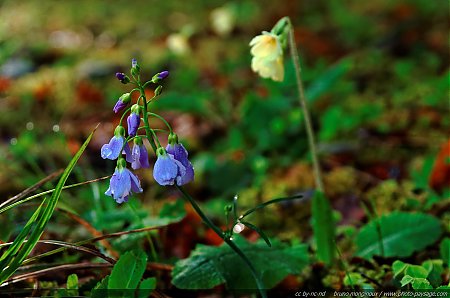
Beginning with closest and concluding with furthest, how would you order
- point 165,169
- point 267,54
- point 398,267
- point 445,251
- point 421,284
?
1. point 165,169
2. point 421,284
3. point 398,267
4. point 445,251
5. point 267,54

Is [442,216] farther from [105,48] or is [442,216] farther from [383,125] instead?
[105,48]

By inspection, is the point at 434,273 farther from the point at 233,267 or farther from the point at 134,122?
the point at 134,122

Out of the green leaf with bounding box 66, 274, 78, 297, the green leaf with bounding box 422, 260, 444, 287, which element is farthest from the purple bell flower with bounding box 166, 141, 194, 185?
the green leaf with bounding box 422, 260, 444, 287

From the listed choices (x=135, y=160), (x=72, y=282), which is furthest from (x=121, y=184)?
(x=72, y=282)

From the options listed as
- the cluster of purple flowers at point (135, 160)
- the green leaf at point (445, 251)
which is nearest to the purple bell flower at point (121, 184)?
the cluster of purple flowers at point (135, 160)

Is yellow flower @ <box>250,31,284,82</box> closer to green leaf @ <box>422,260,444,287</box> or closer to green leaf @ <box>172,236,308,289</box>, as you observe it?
green leaf @ <box>172,236,308,289</box>

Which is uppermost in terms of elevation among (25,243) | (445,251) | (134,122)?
(134,122)
